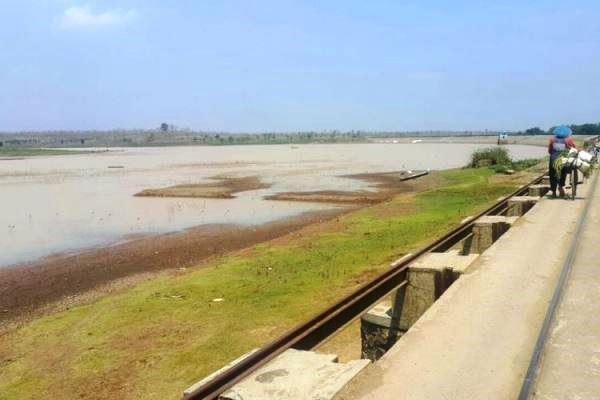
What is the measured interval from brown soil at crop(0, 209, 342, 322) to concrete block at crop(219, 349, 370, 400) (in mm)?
9443

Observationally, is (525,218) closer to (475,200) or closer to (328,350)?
(328,350)

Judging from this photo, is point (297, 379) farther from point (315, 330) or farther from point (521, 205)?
point (521, 205)

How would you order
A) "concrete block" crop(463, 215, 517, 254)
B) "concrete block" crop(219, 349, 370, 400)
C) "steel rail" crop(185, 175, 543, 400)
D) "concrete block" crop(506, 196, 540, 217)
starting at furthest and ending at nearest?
1. "concrete block" crop(506, 196, 540, 217)
2. "concrete block" crop(463, 215, 517, 254)
3. "steel rail" crop(185, 175, 543, 400)
4. "concrete block" crop(219, 349, 370, 400)

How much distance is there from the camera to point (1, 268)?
55.7 ft

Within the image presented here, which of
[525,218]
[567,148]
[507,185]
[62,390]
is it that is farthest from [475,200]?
[62,390]

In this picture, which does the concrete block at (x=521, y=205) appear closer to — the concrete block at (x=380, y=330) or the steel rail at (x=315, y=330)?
the steel rail at (x=315, y=330)

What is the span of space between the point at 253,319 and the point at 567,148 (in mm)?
9622

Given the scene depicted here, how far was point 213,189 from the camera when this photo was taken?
3909 cm

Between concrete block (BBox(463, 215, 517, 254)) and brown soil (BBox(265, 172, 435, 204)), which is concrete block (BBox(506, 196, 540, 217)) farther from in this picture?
brown soil (BBox(265, 172, 435, 204))

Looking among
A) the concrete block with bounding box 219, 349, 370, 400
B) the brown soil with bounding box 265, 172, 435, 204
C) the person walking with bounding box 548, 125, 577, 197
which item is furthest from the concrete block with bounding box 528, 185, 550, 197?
the concrete block with bounding box 219, 349, 370, 400

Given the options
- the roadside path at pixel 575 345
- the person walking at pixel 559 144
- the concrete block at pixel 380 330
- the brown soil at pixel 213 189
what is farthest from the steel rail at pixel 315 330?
the brown soil at pixel 213 189

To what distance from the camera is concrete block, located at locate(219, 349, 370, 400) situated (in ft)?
12.0

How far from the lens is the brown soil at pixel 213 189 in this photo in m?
35.9

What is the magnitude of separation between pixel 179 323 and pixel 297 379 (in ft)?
20.0
